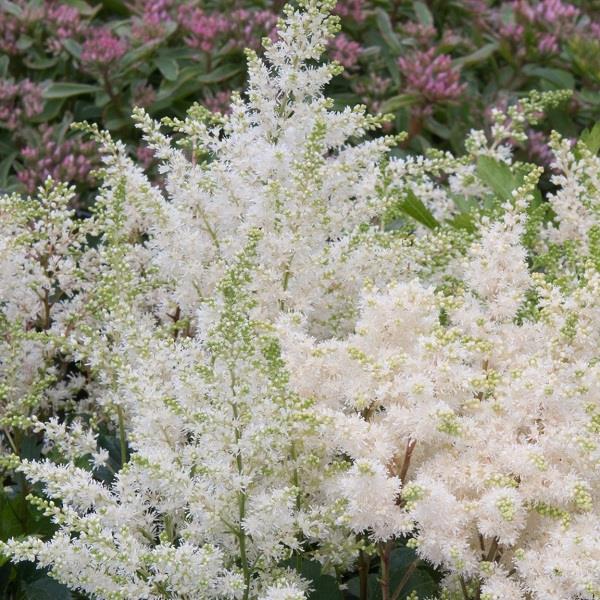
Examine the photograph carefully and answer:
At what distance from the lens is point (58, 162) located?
353 centimetres

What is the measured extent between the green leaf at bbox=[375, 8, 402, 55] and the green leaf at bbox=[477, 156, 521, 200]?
1.45 meters

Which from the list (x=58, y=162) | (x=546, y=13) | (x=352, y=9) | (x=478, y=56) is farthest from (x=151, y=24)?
(x=546, y=13)

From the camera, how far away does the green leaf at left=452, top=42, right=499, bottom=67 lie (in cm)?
408

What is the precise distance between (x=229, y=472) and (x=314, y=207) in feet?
2.05

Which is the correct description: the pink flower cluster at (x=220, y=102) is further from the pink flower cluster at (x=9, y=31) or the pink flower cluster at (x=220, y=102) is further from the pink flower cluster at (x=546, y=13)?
the pink flower cluster at (x=546, y=13)

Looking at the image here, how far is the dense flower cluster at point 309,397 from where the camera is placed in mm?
1728

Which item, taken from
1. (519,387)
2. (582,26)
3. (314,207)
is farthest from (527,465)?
(582,26)

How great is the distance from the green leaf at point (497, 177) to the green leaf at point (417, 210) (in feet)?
0.52

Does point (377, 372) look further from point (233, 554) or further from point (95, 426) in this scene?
point (95, 426)

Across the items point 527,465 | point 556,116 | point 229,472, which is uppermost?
point 527,465

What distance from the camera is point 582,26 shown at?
428 cm

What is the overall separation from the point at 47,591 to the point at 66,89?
86.9 inches

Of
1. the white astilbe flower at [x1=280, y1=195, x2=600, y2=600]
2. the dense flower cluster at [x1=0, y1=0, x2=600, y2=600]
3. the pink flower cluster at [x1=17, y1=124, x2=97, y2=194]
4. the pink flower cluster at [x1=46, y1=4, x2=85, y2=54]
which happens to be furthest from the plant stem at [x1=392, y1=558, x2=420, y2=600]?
the pink flower cluster at [x1=46, y1=4, x2=85, y2=54]

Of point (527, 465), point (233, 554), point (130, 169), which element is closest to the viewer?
point (527, 465)
